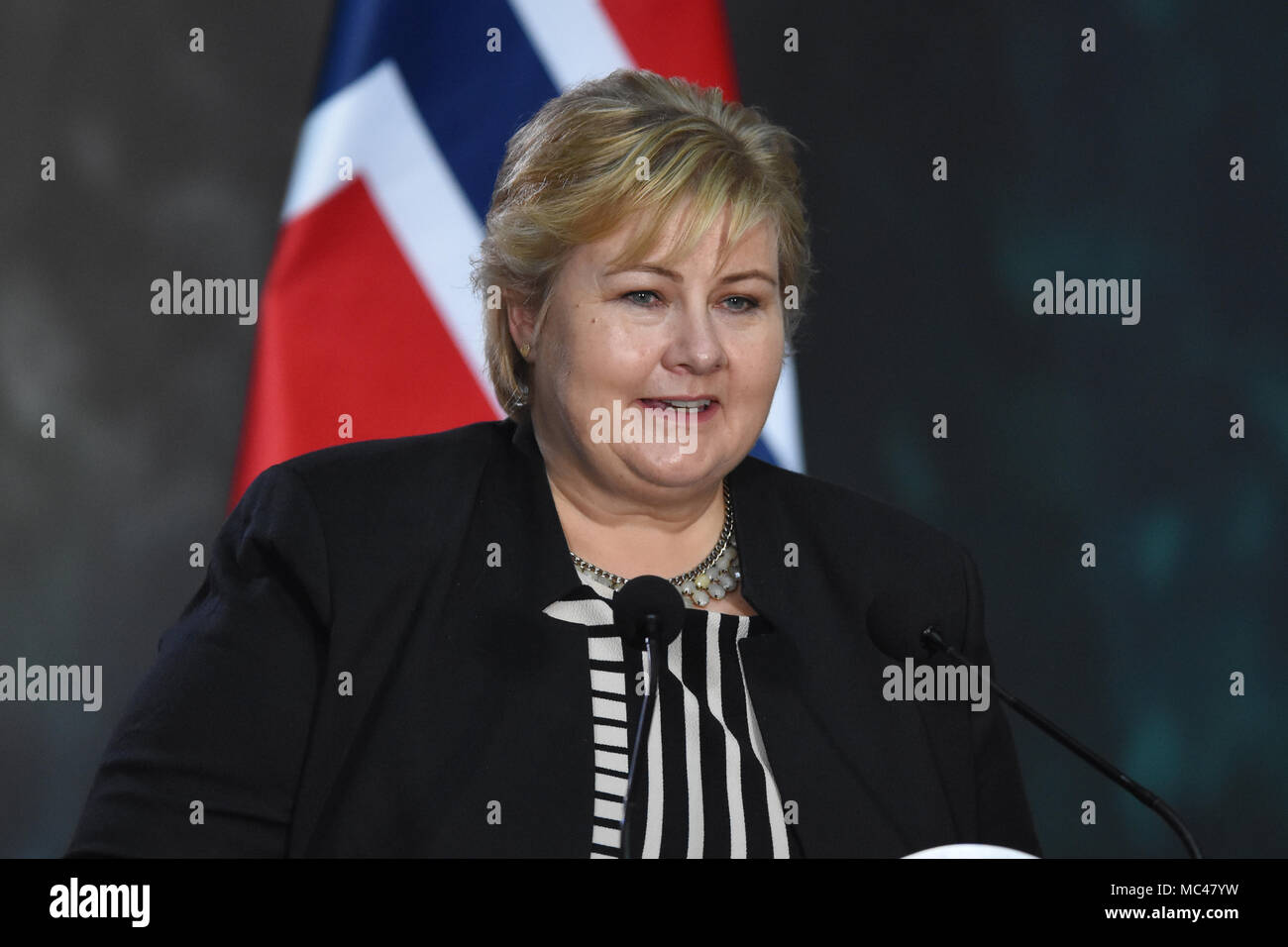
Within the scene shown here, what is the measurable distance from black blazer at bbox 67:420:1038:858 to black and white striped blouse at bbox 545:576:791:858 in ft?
0.08

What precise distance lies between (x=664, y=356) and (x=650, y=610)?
0.47 m

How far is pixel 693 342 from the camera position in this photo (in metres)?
1.75

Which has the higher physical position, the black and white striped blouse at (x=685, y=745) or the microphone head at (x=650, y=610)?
the microphone head at (x=650, y=610)

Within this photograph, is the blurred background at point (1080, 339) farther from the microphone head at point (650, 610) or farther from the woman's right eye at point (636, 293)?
the microphone head at point (650, 610)

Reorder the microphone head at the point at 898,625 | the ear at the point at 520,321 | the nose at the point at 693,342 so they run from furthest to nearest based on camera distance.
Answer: the ear at the point at 520,321 < the nose at the point at 693,342 < the microphone head at the point at 898,625

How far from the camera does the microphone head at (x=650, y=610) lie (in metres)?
1.38

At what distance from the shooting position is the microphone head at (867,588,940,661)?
1.54 meters

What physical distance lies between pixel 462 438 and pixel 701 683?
46cm

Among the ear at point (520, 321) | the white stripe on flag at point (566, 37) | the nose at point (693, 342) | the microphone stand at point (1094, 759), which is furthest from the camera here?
the white stripe on flag at point (566, 37)

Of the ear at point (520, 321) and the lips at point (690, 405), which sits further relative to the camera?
the ear at point (520, 321)

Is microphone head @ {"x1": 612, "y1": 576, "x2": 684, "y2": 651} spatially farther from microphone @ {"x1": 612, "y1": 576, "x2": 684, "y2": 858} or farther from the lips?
the lips

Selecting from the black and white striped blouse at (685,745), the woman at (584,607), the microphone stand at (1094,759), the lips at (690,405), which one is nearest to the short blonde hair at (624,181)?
the woman at (584,607)
